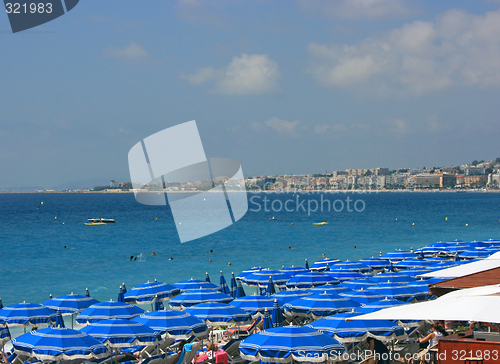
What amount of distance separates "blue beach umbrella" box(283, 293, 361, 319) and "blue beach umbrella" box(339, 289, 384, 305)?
937 millimetres

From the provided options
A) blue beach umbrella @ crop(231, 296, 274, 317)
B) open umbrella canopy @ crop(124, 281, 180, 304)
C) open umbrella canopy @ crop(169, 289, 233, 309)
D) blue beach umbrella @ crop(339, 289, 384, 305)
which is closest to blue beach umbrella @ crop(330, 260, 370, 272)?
blue beach umbrella @ crop(339, 289, 384, 305)

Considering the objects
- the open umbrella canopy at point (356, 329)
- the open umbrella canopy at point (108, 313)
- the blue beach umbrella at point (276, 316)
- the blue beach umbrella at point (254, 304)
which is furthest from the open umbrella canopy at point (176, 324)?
the open umbrella canopy at point (356, 329)

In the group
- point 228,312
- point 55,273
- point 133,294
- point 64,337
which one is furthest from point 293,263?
point 64,337

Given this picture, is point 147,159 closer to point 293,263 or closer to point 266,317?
point 266,317

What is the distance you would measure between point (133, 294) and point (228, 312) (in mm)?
5697

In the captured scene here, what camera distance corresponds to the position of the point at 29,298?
27125 mm

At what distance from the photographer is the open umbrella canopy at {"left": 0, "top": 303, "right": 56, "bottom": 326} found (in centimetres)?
1366

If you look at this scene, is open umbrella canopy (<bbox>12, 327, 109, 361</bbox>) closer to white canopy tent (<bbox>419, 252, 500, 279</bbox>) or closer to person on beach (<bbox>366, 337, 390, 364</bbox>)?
person on beach (<bbox>366, 337, 390, 364</bbox>)

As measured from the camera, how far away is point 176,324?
1153 cm

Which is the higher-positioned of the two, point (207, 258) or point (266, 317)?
point (266, 317)

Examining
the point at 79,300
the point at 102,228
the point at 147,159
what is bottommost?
the point at 102,228

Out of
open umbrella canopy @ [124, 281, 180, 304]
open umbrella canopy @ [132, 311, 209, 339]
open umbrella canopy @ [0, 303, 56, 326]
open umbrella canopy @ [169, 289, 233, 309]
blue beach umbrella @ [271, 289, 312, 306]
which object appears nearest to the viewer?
open umbrella canopy @ [132, 311, 209, 339]

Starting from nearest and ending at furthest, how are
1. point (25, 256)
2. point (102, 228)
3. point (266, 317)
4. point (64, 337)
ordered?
point (64, 337) < point (266, 317) < point (25, 256) < point (102, 228)

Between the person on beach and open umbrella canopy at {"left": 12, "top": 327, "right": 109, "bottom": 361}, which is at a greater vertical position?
open umbrella canopy at {"left": 12, "top": 327, "right": 109, "bottom": 361}
